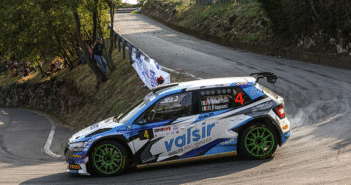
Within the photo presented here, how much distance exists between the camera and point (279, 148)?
305 inches

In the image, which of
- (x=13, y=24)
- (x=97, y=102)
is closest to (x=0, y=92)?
(x=13, y=24)

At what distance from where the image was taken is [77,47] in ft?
109

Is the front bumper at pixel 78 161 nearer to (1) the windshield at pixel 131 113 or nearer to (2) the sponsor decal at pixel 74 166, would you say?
(2) the sponsor decal at pixel 74 166

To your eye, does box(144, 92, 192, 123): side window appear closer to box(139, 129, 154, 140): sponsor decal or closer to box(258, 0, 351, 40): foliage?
box(139, 129, 154, 140): sponsor decal

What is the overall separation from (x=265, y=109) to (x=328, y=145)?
61.1 inches

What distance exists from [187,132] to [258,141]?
1388 millimetres

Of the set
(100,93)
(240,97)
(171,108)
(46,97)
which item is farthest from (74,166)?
(46,97)

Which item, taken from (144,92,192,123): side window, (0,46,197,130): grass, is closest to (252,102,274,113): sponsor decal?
(144,92,192,123): side window

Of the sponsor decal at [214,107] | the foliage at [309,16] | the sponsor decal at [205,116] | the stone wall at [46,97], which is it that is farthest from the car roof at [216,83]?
the stone wall at [46,97]

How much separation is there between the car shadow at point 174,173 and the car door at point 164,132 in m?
0.30

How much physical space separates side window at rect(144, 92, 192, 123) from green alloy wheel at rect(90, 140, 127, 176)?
0.82m

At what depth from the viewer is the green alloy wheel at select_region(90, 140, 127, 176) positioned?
706cm

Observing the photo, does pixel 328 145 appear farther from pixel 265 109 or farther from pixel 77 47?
pixel 77 47

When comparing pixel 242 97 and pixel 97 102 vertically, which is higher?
pixel 242 97
